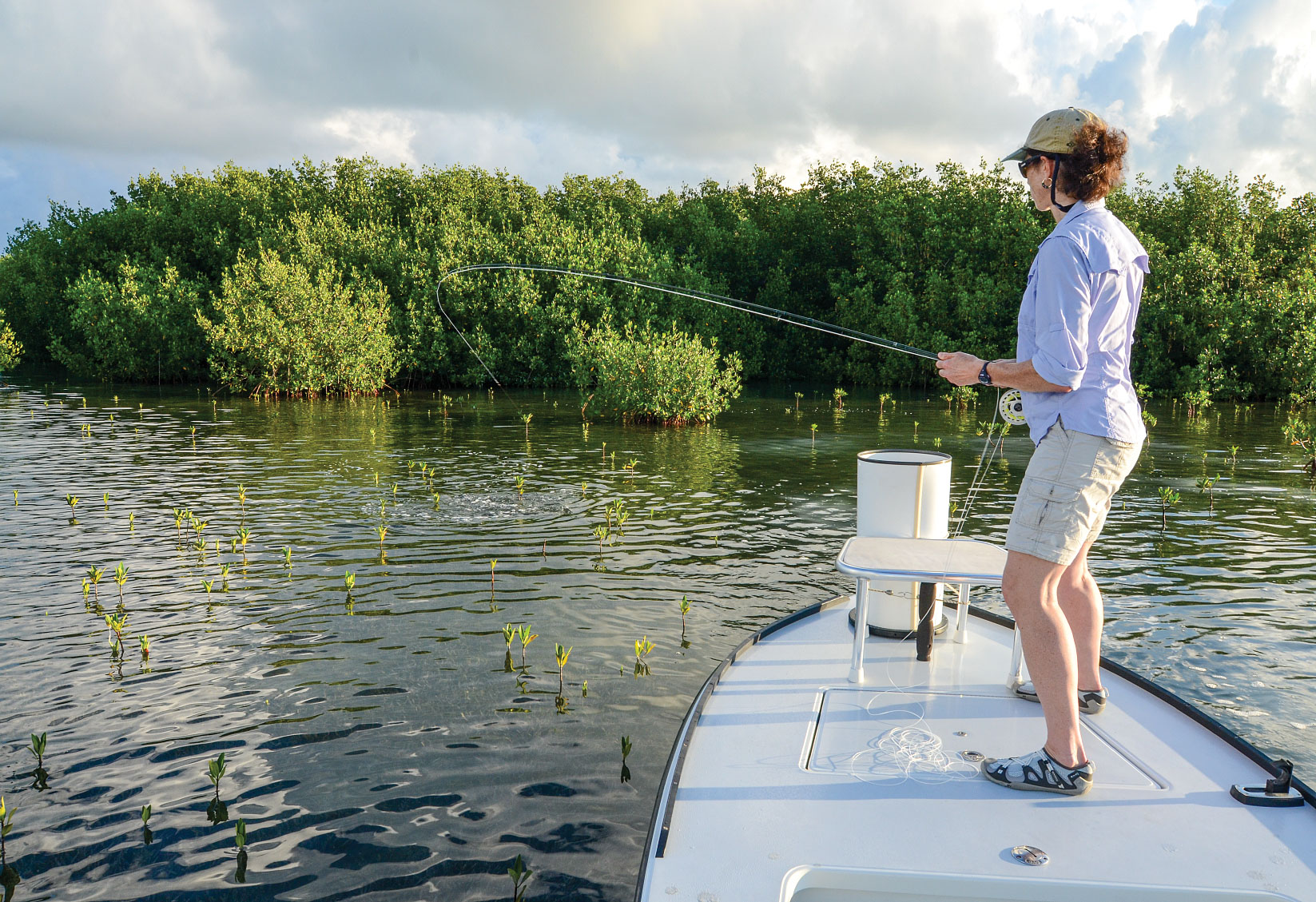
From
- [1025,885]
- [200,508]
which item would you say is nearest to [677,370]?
[200,508]

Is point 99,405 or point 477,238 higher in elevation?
point 477,238

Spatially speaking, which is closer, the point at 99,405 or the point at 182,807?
the point at 182,807

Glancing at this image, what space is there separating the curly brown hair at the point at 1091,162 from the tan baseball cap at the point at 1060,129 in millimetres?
22

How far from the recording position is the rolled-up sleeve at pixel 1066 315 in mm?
3627

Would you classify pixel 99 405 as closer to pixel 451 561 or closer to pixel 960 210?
pixel 451 561

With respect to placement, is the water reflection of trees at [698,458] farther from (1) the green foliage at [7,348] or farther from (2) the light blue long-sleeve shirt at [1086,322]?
(1) the green foliage at [7,348]

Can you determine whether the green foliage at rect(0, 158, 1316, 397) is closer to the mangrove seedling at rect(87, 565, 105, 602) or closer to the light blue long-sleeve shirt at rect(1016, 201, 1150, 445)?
the mangrove seedling at rect(87, 565, 105, 602)

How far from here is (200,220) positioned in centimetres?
5716

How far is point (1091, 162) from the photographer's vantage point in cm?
385

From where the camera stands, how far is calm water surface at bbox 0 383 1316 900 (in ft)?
15.7

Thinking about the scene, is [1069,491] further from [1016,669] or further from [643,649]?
[643,649]

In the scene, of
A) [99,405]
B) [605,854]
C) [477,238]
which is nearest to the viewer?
[605,854]

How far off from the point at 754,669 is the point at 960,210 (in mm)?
48097

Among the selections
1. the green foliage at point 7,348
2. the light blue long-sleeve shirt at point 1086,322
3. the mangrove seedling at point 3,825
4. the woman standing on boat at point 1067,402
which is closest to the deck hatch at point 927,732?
the woman standing on boat at point 1067,402
